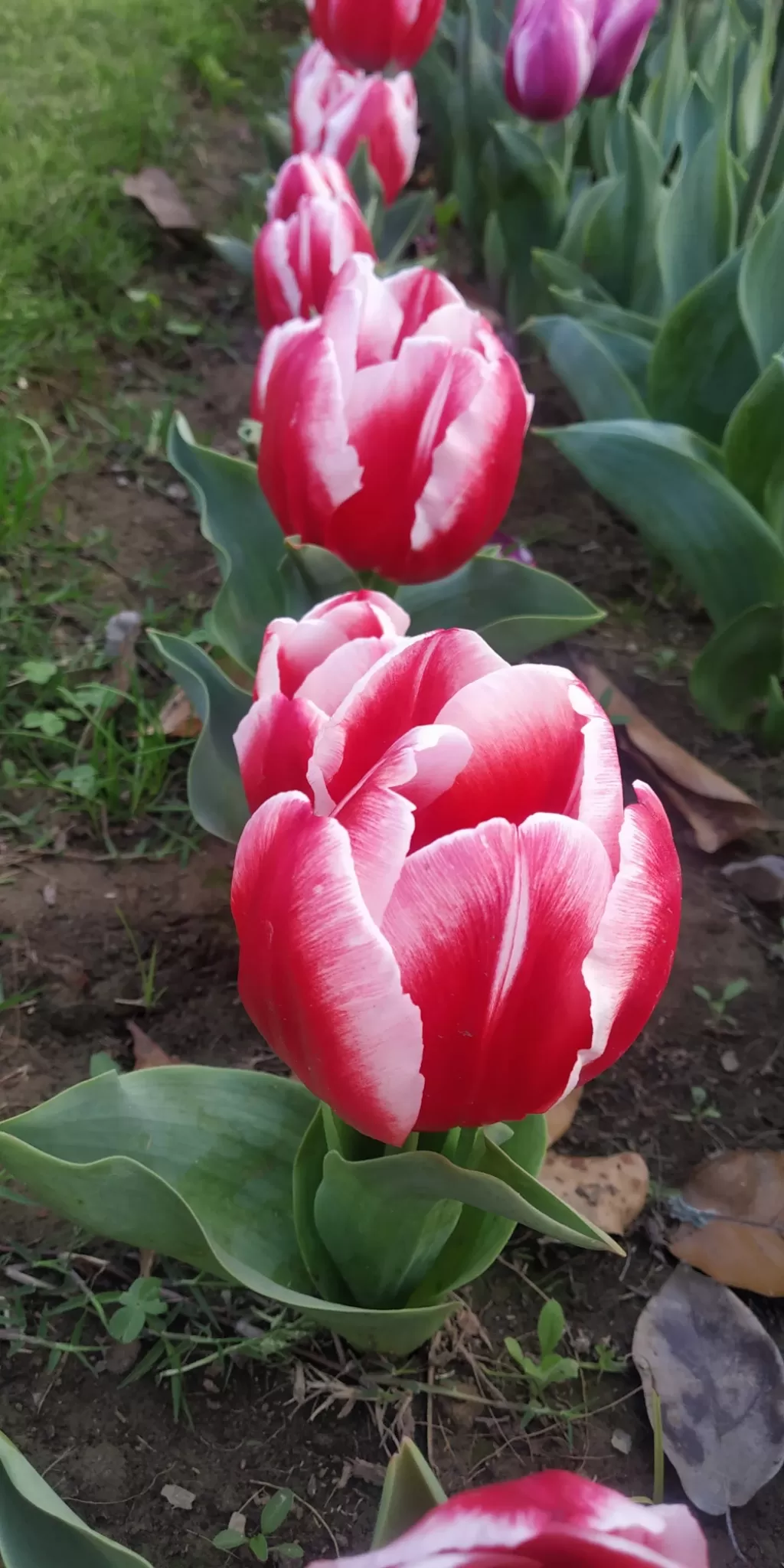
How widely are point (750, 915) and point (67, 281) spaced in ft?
5.69

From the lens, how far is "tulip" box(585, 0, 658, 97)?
1.77 m

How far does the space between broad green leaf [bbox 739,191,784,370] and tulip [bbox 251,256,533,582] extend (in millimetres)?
466

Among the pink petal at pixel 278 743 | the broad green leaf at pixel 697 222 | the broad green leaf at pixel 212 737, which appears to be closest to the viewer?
the pink petal at pixel 278 743

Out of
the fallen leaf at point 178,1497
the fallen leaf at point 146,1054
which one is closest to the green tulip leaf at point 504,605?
the fallen leaf at point 146,1054

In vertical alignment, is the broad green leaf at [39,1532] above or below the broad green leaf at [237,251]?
below

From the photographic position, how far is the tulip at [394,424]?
3.14 feet

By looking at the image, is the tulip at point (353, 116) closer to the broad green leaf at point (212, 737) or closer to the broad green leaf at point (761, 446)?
the broad green leaf at point (761, 446)

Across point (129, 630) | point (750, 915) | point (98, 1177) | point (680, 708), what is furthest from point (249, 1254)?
point (680, 708)

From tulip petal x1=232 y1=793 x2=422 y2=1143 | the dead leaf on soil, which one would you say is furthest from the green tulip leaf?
tulip petal x1=232 y1=793 x2=422 y2=1143

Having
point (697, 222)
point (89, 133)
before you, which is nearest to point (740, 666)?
point (697, 222)

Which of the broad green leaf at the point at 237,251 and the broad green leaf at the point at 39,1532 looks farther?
the broad green leaf at the point at 237,251

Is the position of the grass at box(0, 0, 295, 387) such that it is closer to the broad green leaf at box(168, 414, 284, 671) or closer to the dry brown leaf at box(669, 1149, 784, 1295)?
the broad green leaf at box(168, 414, 284, 671)

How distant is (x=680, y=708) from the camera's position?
1594 mm

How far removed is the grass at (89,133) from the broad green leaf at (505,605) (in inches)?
39.3
